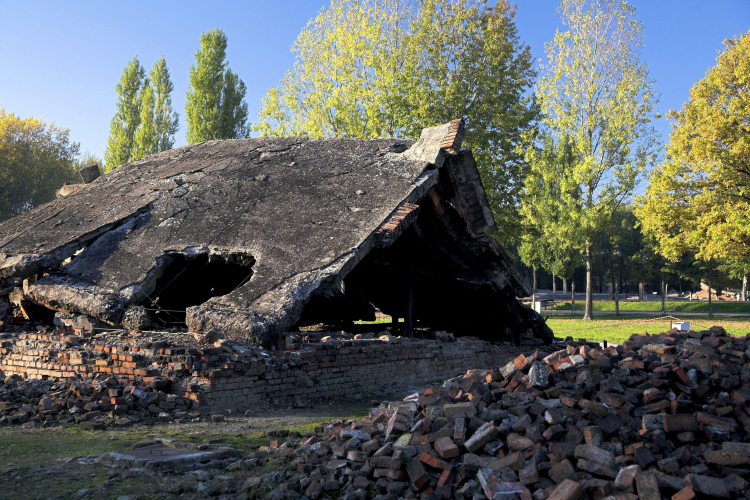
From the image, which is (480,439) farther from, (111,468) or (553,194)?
(553,194)

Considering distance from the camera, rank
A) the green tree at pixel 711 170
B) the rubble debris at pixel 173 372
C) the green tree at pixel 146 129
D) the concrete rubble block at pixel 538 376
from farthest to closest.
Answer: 1. the green tree at pixel 146 129
2. the green tree at pixel 711 170
3. the rubble debris at pixel 173 372
4. the concrete rubble block at pixel 538 376

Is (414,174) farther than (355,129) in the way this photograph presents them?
No

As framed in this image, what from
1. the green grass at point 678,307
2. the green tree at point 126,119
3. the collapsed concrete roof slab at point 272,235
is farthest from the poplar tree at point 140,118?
the green grass at point 678,307

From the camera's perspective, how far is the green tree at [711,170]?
19.0 metres

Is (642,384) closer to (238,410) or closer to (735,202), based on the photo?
(238,410)

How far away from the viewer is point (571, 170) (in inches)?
1120

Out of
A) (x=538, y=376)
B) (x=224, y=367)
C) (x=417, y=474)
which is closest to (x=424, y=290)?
(x=224, y=367)

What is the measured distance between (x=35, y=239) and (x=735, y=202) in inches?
822

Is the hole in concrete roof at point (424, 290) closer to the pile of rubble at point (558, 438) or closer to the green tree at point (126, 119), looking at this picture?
the pile of rubble at point (558, 438)

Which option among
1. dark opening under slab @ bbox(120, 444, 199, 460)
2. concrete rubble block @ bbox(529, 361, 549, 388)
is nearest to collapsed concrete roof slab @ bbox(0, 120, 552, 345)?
dark opening under slab @ bbox(120, 444, 199, 460)

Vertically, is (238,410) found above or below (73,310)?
below

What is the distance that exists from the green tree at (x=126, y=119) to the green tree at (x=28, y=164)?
12.9m

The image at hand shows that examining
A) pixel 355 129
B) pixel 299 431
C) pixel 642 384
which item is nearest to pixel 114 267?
pixel 299 431

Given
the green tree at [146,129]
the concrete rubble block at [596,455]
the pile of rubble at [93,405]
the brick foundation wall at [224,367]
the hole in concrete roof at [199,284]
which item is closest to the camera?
the concrete rubble block at [596,455]
